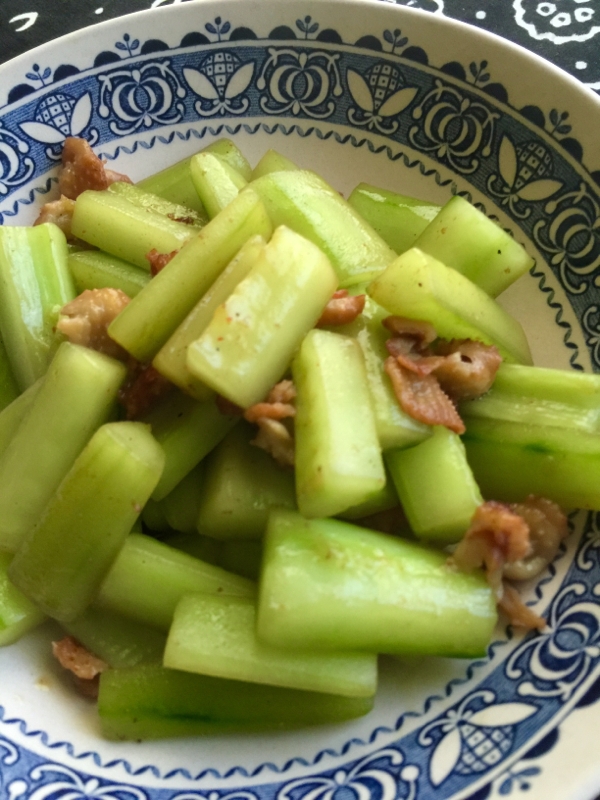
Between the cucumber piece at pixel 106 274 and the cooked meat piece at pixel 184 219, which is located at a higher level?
the cooked meat piece at pixel 184 219

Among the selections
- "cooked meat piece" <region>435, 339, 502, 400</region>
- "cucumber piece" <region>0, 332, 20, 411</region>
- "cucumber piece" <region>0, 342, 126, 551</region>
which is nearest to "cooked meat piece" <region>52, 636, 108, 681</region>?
"cucumber piece" <region>0, 342, 126, 551</region>

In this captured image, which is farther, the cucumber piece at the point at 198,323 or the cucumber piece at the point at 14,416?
the cucumber piece at the point at 14,416

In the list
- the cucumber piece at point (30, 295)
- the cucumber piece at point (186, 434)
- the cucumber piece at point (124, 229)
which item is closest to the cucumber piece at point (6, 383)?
the cucumber piece at point (30, 295)

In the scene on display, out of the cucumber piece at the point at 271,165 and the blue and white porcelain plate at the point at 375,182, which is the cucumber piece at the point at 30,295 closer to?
the blue and white porcelain plate at the point at 375,182

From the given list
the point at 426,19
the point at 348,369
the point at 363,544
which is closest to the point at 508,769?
the point at 363,544

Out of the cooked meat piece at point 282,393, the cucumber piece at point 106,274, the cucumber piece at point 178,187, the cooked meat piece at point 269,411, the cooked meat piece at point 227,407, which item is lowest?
the cooked meat piece at point 227,407

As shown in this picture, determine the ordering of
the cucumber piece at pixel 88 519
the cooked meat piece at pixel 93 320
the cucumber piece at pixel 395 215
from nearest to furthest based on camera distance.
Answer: the cucumber piece at pixel 88 519 → the cooked meat piece at pixel 93 320 → the cucumber piece at pixel 395 215

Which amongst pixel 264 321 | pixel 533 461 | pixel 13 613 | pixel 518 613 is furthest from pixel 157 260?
pixel 518 613
